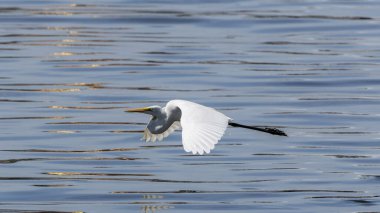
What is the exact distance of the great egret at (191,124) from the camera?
32.4 ft

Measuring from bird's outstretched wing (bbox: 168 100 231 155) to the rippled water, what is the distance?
25.9 inches

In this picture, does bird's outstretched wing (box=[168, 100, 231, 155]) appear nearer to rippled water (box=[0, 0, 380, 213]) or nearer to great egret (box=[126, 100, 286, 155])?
great egret (box=[126, 100, 286, 155])

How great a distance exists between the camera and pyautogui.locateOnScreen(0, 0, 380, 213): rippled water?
1136cm

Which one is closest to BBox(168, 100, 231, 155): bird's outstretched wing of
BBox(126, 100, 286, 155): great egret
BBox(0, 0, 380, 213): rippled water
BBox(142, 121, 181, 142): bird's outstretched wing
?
BBox(126, 100, 286, 155): great egret

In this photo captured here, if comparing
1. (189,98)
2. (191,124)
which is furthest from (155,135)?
(189,98)

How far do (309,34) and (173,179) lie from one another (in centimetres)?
879

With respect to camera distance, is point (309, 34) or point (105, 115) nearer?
point (105, 115)

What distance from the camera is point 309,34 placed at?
66.6 feet

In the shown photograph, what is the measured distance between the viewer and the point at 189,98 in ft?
51.1

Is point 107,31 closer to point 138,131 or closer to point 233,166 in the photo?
point 138,131

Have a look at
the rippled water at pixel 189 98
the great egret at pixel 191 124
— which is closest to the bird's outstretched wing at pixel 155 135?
the great egret at pixel 191 124

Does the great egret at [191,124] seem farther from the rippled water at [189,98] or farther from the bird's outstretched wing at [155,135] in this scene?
the rippled water at [189,98]

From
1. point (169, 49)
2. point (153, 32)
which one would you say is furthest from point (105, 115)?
point (153, 32)

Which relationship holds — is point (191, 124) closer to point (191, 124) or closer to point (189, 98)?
point (191, 124)
